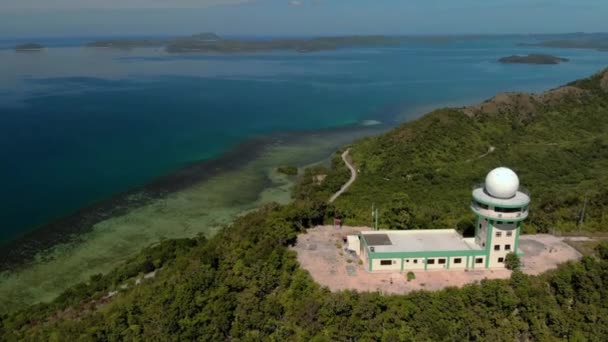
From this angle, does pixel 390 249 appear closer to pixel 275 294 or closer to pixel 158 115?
pixel 275 294

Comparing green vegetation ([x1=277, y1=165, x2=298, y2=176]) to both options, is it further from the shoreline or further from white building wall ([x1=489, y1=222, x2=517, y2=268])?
white building wall ([x1=489, y1=222, x2=517, y2=268])

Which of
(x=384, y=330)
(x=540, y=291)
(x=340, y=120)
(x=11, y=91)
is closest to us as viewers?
(x=384, y=330)

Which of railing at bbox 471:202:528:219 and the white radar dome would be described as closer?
the white radar dome

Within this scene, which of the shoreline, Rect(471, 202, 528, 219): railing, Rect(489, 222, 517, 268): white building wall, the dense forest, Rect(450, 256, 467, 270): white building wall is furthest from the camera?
the shoreline

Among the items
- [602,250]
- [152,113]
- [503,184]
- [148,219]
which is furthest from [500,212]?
[152,113]

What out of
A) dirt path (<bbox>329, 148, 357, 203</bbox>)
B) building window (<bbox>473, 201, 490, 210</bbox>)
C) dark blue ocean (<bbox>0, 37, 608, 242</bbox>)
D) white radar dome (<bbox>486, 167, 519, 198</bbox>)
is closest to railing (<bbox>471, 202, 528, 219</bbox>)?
building window (<bbox>473, 201, 490, 210</bbox>)

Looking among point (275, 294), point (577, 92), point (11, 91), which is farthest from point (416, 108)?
point (11, 91)
